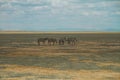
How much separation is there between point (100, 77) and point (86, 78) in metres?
0.81

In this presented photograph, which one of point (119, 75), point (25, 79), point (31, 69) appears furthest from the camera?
point (31, 69)

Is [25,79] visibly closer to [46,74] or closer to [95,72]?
[46,74]

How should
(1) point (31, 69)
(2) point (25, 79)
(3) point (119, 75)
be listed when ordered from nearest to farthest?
(2) point (25, 79) < (3) point (119, 75) < (1) point (31, 69)

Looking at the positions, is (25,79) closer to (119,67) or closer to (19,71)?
(19,71)

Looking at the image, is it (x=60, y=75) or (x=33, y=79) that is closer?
(x=33, y=79)

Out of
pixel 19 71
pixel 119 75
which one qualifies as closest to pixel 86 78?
pixel 119 75

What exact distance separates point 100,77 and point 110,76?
684 mm

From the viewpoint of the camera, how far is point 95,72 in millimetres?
19938

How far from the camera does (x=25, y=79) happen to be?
17.5 metres

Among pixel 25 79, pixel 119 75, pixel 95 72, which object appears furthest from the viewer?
pixel 95 72

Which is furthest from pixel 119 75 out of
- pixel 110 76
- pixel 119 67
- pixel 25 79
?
pixel 25 79

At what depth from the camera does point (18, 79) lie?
17.6m

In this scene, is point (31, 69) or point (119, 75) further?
point (31, 69)

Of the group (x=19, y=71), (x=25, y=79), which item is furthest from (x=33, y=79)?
(x=19, y=71)
